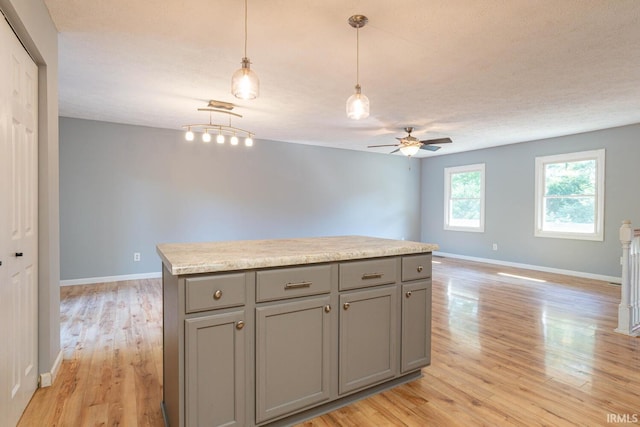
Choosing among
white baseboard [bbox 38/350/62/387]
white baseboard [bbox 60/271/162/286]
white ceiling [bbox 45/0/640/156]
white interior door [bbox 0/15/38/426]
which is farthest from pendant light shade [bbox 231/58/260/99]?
white baseboard [bbox 60/271/162/286]

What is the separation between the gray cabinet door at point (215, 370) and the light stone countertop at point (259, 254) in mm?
237

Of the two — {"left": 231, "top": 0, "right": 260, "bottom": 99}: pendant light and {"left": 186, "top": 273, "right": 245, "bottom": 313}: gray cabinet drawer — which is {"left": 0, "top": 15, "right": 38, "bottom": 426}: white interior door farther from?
{"left": 231, "top": 0, "right": 260, "bottom": 99}: pendant light

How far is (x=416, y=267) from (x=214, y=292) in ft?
4.36

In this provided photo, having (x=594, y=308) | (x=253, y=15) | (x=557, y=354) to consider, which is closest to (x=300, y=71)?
(x=253, y=15)

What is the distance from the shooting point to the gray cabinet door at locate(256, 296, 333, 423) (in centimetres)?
166

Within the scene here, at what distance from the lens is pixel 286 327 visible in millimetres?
1732

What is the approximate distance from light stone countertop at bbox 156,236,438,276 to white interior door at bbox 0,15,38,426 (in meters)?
0.73

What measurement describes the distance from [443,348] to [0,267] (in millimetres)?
2979

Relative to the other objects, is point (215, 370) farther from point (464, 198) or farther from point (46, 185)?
point (464, 198)

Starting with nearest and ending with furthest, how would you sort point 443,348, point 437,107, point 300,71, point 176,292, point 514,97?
point 176,292 < point 443,348 < point 300,71 < point 514,97 < point 437,107

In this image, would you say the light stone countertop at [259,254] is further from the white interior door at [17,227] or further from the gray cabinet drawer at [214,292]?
the white interior door at [17,227]

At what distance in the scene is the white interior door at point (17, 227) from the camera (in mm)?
1630

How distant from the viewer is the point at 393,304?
2.13 metres

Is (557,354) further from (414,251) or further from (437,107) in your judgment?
(437,107)
